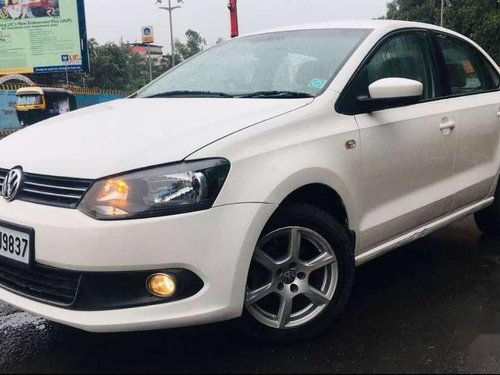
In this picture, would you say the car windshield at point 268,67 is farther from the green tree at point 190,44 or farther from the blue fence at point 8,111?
the green tree at point 190,44

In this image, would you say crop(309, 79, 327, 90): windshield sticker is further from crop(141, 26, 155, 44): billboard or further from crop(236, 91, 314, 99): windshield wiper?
crop(141, 26, 155, 44): billboard

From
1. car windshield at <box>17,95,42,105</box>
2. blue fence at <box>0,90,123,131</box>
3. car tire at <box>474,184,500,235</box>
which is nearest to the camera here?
car tire at <box>474,184,500,235</box>

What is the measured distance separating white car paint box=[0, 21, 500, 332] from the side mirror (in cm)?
6

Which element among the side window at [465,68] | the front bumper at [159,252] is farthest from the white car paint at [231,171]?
the side window at [465,68]

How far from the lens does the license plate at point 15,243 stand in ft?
8.06

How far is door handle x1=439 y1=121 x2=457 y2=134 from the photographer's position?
3570 mm

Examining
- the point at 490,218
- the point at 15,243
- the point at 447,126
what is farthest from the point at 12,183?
the point at 490,218

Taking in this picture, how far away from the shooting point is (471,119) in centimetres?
388

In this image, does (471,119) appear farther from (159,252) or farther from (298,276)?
(159,252)

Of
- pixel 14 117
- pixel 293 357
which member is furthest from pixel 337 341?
pixel 14 117

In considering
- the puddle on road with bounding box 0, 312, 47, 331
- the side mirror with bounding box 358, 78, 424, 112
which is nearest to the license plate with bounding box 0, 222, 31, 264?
the puddle on road with bounding box 0, 312, 47, 331

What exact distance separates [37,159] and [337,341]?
5.38ft

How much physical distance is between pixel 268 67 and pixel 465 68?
1598 mm

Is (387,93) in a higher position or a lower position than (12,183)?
higher
